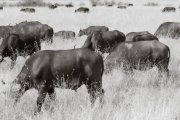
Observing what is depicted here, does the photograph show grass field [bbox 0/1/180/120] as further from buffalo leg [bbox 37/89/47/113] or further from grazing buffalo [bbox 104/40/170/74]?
grazing buffalo [bbox 104/40/170/74]

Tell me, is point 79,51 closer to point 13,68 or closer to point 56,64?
point 56,64

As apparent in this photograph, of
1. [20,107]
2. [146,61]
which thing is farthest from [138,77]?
[20,107]

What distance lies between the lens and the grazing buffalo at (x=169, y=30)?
13.8 meters

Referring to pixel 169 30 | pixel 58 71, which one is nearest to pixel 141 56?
pixel 58 71

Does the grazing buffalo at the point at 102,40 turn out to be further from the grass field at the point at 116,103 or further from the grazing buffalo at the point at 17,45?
the grass field at the point at 116,103

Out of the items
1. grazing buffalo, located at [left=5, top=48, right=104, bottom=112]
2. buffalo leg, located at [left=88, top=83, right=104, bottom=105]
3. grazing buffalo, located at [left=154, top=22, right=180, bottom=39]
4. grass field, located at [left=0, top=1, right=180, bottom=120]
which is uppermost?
grazing buffalo, located at [left=5, top=48, right=104, bottom=112]

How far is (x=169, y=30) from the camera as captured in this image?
46.1 ft

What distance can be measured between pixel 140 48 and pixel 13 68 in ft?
11.8

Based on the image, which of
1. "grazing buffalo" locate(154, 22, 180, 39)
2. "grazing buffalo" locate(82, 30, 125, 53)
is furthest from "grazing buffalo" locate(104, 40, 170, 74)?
"grazing buffalo" locate(154, 22, 180, 39)

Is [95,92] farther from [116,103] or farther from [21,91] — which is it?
[21,91]

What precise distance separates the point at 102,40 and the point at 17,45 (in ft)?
9.35

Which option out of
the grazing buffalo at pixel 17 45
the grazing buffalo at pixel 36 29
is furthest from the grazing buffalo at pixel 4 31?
the grazing buffalo at pixel 17 45

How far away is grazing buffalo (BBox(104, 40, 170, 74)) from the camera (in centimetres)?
684

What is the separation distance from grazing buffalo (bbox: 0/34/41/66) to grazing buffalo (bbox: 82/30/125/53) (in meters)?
1.63
